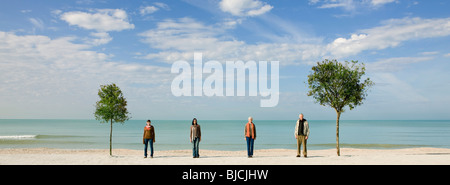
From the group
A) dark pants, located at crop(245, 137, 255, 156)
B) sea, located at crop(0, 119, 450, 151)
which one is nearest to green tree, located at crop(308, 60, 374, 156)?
dark pants, located at crop(245, 137, 255, 156)

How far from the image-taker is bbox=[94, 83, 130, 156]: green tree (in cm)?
2105

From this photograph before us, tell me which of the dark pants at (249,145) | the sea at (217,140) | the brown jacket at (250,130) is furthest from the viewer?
the sea at (217,140)

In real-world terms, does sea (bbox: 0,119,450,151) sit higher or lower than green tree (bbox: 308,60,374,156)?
lower

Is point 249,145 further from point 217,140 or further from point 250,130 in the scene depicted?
point 217,140

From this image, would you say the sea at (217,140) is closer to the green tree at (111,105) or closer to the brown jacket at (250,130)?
the green tree at (111,105)

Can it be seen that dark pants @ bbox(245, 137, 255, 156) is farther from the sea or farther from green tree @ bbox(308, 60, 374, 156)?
the sea

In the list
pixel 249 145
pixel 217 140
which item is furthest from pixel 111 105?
pixel 217 140

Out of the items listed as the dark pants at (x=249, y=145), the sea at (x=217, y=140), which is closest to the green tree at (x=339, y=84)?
the dark pants at (x=249, y=145)

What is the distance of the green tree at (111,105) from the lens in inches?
829

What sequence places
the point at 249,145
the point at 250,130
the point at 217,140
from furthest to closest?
the point at 217,140 < the point at 249,145 < the point at 250,130

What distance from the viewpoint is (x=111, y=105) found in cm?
2098
